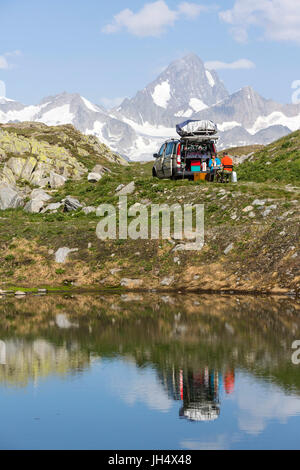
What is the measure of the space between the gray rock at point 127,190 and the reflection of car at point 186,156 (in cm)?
257

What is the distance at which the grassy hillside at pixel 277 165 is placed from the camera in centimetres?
4650

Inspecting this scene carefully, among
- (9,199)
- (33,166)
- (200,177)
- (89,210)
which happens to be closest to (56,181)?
(9,199)

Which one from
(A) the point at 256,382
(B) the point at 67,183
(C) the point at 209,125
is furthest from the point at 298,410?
(B) the point at 67,183

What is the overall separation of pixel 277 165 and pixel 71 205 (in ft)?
52.3

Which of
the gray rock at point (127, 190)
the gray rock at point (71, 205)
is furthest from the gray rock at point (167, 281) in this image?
the gray rock at point (71, 205)

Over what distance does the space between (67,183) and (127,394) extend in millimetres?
45498

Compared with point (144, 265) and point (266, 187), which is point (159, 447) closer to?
point (144, 265)

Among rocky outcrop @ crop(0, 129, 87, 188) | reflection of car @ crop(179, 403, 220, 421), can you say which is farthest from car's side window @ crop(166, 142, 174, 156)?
reflection of car @ crop(179, 403, 220, 421)

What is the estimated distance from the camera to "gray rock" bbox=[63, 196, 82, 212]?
153 ft

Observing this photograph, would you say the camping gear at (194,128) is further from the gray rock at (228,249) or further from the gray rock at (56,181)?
the gray rock at (56,181)

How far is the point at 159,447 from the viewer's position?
1107 centimetres
